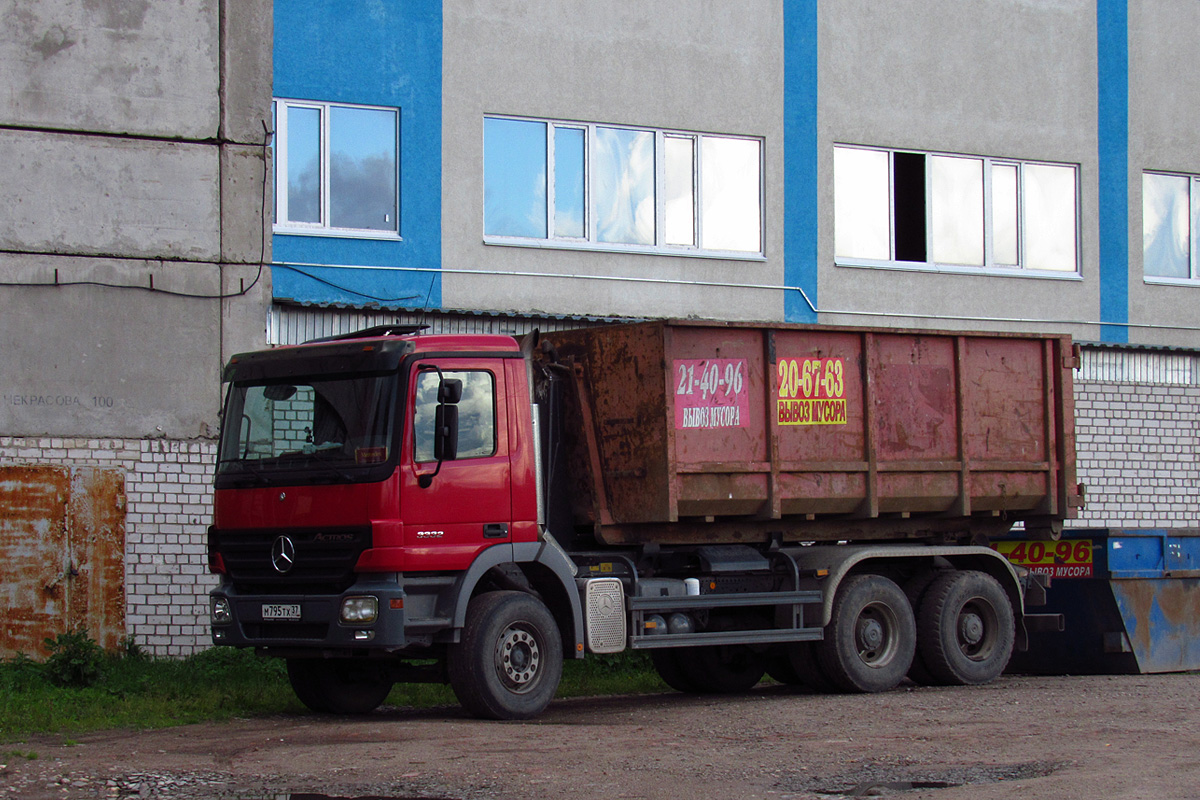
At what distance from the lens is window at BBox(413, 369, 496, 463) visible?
418 inches

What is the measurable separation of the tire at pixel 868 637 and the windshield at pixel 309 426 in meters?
4.45

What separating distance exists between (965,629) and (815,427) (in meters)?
2.49

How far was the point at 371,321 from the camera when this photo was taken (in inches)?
638

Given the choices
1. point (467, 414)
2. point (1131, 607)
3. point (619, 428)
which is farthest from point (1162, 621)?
point (467, 414)

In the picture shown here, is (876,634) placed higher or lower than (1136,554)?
lower

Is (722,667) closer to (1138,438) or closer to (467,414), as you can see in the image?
(467,414)

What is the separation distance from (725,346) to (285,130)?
6.19 metres

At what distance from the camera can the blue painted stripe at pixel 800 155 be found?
18.3 metres

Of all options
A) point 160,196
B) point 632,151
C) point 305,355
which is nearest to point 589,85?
point 632,151

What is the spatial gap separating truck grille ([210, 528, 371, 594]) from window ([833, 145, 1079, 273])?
31.8 feet

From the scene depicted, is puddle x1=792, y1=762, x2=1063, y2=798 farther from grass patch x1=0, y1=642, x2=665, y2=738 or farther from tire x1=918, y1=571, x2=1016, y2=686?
grass patch x1=0, y1=642, x2=665, y2=738

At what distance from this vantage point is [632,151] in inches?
693

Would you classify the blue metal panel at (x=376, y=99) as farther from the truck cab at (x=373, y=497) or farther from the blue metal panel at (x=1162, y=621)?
the blue metal panel at (x=1162, y=621)

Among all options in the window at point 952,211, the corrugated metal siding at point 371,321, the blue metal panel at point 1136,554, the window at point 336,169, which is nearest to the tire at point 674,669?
the corrugated metal siding at point 371,321
